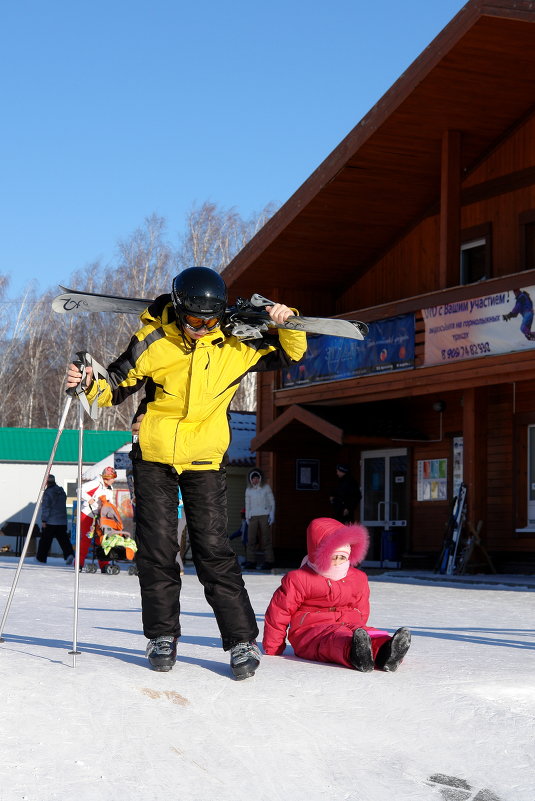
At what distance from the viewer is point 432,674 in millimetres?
5414

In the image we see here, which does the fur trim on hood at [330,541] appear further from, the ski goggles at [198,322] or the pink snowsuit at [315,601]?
the ski goggles at [198,322]

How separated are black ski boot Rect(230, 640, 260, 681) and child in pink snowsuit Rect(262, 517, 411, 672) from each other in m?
0.58

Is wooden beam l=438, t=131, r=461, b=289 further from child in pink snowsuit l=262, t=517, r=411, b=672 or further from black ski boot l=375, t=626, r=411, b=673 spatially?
black ski boot l=375, t=626, r=411, b=673

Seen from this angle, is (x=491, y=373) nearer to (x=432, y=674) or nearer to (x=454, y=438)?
(x=454, y=438)

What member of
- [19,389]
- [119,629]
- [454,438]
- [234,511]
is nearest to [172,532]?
[119,629]

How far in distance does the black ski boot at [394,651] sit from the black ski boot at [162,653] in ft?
3.10

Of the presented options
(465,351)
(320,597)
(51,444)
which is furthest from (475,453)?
(51,444)

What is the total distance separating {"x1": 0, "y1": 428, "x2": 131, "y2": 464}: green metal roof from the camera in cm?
3841

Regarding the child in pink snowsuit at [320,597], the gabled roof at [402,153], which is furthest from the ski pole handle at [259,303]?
the gabled roof at [402,153]

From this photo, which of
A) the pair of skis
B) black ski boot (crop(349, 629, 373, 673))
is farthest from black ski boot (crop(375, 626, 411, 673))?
the pair of skis

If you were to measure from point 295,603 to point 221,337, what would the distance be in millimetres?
1470

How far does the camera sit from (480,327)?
16406 mm

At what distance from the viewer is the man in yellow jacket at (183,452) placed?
17.3ft

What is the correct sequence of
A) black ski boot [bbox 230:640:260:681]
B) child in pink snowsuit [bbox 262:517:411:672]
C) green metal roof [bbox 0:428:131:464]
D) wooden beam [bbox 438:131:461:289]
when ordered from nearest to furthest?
black ski boot [bbox 230:640:260:681]
child in pink snowsuit [bbox 262:517:411:672]
wooden beam [bbox 438:131:461:289]
green metal roof [bbox 0:428:131:464]
